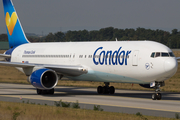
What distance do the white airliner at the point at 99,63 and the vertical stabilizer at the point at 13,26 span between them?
1577 millimetres

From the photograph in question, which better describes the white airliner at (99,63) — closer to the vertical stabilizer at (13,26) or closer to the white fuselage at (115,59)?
the white fuselage at (115,59)

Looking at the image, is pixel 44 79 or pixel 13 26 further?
pixel 13 26

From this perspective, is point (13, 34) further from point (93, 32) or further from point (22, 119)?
point (93, 32)

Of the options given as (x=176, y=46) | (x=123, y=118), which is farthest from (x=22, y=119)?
(x=176, y=46)

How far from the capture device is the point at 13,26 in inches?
1463

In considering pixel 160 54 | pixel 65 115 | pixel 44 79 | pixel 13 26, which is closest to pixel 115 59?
pixel 160 54

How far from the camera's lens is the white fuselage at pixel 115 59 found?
76.7 ft

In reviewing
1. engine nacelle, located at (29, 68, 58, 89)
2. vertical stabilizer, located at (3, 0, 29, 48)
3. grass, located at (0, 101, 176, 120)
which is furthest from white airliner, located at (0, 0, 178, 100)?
grass, located at (0, 101, 176, 120)

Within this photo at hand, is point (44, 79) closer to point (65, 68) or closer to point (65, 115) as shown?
point (65, 68)

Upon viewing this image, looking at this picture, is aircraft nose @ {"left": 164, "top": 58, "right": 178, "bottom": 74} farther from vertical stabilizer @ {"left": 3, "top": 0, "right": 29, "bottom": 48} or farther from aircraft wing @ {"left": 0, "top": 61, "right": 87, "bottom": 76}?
vertical stabilizer @ {"left": 3, "top": 0, "right": 29, "bottom": 48}

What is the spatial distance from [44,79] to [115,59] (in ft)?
20.9

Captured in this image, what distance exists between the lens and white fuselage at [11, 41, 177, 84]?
76.7 ft

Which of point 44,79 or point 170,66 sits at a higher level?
point 170,66

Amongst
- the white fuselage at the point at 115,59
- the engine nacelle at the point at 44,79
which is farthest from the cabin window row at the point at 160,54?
the engine nacelle at the point at 44,79
